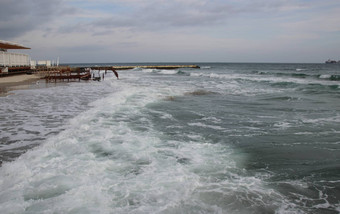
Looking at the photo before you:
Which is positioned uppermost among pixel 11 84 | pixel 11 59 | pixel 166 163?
pixel 11 59

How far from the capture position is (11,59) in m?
30.6

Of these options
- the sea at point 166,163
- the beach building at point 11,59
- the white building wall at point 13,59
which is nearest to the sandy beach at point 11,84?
the beach building at point 11,59

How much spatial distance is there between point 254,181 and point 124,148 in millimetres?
3013

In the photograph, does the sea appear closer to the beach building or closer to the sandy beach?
the sandy beach

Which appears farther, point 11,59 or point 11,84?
point 11,59

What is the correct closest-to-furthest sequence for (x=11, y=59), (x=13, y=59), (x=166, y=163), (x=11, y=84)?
(x=166, y=163) → (x=11, y=84) → (x=11, y=59) → (x=13, y=59)

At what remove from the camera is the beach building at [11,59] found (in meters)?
26.8

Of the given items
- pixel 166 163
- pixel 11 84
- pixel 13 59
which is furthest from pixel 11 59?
pixel 166 163

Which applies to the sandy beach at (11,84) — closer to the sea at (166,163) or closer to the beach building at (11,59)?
the beach building at (11,59)

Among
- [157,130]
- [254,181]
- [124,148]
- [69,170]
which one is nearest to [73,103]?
[157,130]

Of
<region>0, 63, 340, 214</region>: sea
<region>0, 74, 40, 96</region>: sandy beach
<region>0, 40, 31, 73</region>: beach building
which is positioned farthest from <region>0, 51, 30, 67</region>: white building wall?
<region>0, 63, 340, 214</region>: sea

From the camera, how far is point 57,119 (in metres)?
8.80

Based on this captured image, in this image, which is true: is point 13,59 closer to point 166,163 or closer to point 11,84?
point 11,84

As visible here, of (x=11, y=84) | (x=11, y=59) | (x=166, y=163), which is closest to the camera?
(x=166, y=163)
